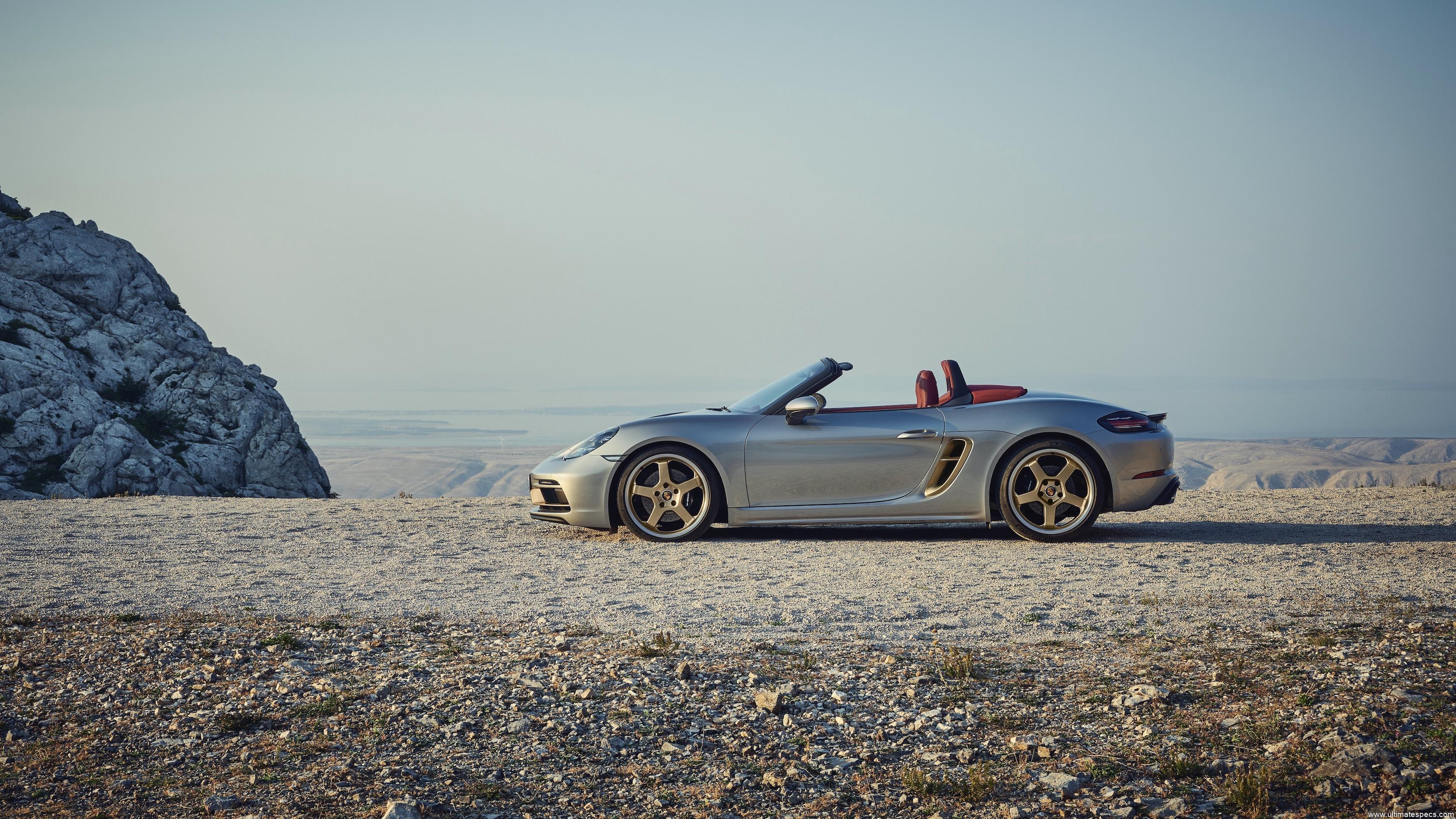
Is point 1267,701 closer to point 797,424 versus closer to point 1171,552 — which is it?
point 1171,552

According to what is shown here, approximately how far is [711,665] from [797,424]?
13.7 feet

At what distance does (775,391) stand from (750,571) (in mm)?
2298

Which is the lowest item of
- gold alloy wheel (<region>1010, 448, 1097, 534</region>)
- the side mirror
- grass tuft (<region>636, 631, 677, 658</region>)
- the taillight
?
grass tuft (<region>636, 631, 677, 658</region>)

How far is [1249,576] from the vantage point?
626 centimetres

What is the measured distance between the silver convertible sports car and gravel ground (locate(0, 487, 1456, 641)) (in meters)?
0.30

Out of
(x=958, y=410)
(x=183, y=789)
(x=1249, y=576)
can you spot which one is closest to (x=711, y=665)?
(x=183, y=789)

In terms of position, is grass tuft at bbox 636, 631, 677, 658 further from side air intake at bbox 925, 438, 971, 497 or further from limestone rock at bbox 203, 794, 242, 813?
side air intake at bbox 925, 438, 971, 497

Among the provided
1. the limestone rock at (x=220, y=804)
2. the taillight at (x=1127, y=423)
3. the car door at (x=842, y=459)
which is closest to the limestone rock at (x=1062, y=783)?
the limestone rock at (x=220, y=804)

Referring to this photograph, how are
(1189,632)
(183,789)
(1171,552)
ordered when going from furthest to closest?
(1171,552) → (1189,632) → (183,789)

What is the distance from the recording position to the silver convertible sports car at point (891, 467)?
798 cm

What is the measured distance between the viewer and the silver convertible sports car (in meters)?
7.98

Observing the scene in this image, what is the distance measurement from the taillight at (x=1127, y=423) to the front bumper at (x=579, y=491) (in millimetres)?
4047

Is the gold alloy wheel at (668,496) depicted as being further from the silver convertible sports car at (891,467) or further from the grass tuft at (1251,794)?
the grass tuft at (1251,794)

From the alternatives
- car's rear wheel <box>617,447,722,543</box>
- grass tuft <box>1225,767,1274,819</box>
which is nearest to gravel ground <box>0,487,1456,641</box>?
car's rear wheel <box>617,447,722,543</box>
